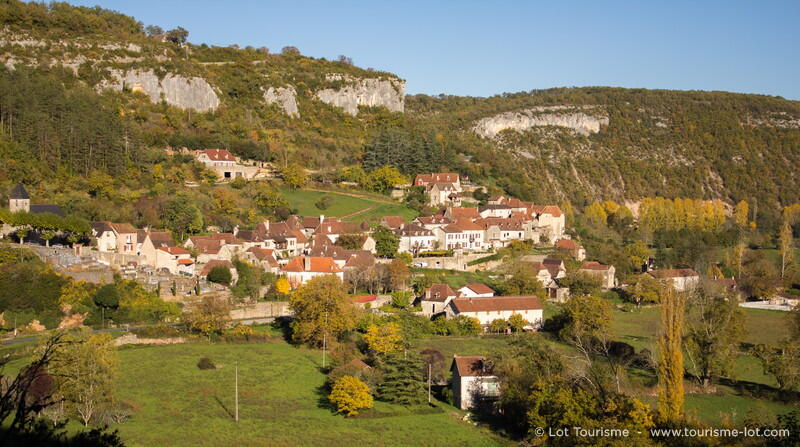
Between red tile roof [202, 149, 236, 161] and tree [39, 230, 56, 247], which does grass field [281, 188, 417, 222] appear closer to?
red tile roof [202, 149, 236, 161]

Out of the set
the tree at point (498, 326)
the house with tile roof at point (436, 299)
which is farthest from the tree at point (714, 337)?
the house with tile roof at point (436, 299)

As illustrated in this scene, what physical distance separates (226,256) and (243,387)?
1925 cm

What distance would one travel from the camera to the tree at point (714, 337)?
36.8 m

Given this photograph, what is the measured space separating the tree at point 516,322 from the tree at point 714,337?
10482 millimetres

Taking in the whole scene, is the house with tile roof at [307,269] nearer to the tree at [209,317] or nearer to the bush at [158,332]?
the tree at [209,317]

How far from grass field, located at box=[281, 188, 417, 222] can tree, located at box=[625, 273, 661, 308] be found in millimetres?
21275

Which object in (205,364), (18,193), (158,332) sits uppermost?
(18,193)

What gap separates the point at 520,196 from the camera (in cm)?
8350

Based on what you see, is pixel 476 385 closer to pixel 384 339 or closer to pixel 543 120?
pixel 384 339

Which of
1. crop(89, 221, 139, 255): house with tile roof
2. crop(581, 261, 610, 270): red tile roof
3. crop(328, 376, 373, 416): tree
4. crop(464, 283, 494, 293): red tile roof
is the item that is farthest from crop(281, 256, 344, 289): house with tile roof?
crop(581, 261, 610, 270): red tile roof

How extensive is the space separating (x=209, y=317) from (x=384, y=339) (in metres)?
10.2

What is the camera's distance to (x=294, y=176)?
70.2 meters

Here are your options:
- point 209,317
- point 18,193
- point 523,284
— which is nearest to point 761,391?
point 523,284

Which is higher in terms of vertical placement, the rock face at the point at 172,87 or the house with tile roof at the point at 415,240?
the rock face at the point at 172,87
